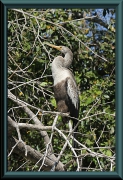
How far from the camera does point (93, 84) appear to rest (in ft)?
14.2

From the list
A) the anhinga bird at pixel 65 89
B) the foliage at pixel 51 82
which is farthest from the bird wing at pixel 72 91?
the foliage at pixel 51 82

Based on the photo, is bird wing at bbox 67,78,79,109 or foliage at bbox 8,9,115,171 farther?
foliage at bbox 8,9,115,171

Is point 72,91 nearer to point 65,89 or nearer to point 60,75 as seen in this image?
point 65,89

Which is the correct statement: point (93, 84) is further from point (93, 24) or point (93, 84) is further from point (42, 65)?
point (93, 24)

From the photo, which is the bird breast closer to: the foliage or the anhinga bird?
the anhinga bird

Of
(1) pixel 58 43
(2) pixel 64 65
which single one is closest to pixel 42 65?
(1) pixel 58 43

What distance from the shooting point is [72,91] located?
342 cm

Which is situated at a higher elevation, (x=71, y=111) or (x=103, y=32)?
(x=103, y=32)

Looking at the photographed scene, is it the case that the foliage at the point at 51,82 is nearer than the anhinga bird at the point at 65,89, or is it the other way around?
the anhinga bird at the point at 65,89

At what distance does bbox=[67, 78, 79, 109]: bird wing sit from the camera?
339 cm

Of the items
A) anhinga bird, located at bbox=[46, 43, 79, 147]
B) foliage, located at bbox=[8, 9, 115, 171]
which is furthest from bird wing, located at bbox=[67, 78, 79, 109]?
foliage, located at bbox=[8, 9, 115, 171]

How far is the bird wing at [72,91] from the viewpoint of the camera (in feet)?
11.1

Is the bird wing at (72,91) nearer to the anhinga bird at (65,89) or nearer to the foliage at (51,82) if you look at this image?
the anhinga bird at (65,89)
